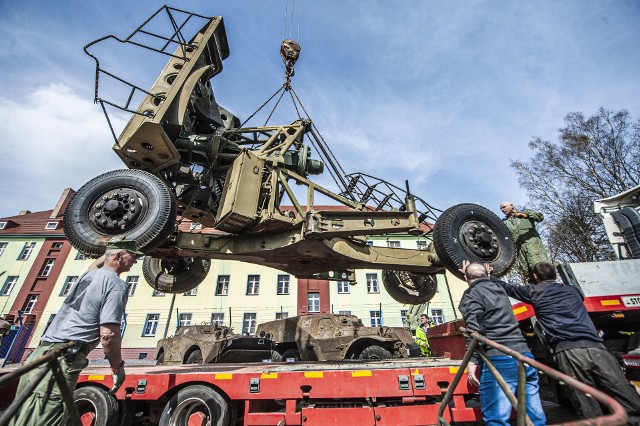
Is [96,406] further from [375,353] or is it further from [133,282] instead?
[133,282]

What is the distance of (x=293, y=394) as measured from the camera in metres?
3.60

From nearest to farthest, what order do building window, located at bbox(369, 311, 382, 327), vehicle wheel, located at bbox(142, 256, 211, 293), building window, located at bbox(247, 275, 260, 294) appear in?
vehicle wheel, located at bbox(142, 256, 211, 293), building window, located at bbox(369, 311, 382, 327), building window, located at bbox(247, 275, 260, 294)

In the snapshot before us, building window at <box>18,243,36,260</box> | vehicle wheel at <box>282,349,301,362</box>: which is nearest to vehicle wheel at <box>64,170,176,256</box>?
vehicle wheel at <box>282,349,301,362</box>

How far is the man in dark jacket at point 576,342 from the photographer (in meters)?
2.65

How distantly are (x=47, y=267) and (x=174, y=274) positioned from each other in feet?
89.9

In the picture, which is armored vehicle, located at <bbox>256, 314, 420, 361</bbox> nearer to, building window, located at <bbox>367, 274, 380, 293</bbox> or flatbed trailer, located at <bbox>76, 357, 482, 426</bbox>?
flatbed trailer, located at <bbox>76, 357, 482, 426</bbox>

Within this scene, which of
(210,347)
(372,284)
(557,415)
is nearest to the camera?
(557,415)

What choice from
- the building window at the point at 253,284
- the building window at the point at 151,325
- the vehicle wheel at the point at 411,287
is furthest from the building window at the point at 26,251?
the vehicle wheel at the point at 411,287

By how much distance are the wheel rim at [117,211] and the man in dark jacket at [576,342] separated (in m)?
4.50

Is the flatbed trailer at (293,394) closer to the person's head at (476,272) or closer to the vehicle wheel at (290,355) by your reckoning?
the person's head at (476,272)

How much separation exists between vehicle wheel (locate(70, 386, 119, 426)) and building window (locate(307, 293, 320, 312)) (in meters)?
20.6

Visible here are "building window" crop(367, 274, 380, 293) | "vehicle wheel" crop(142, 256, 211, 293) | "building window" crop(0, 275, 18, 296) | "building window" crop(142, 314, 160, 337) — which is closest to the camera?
"vehicle wheel" crop(142, 256, 211, 293)

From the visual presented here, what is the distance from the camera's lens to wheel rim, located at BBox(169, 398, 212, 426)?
3.56 m

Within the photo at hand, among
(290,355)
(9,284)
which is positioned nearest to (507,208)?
(290,355)
